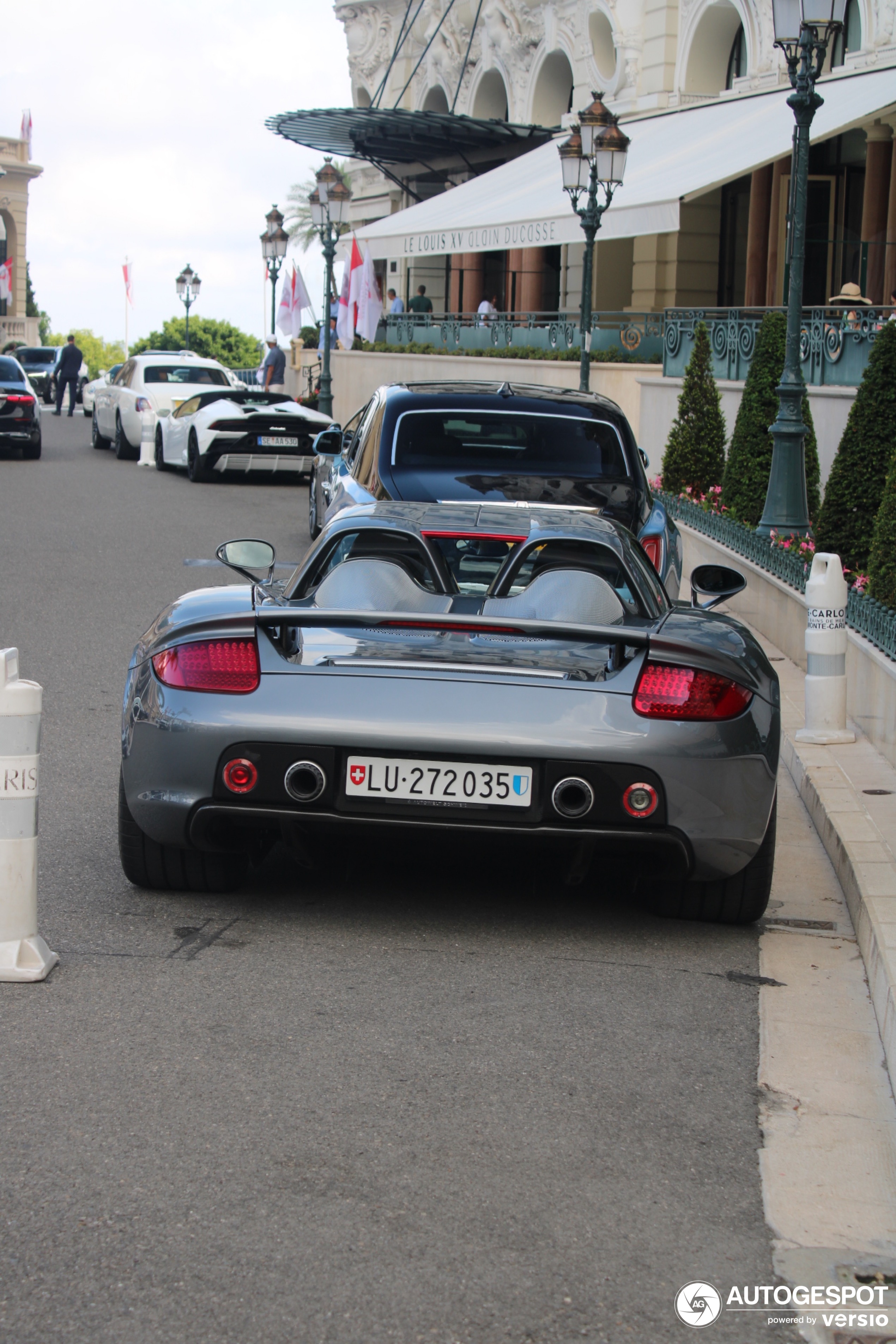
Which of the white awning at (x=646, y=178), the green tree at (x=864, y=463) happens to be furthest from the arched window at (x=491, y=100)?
the green tree at (x=864, y=463)

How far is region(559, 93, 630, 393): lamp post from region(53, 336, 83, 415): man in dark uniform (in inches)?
685

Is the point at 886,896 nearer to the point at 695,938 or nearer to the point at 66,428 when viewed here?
the point at 695,938

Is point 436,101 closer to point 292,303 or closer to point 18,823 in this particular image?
point 292,303

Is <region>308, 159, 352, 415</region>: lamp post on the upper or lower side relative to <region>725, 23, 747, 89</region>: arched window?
lower

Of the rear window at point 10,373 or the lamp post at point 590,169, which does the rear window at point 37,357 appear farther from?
the lamp post at point 590,169

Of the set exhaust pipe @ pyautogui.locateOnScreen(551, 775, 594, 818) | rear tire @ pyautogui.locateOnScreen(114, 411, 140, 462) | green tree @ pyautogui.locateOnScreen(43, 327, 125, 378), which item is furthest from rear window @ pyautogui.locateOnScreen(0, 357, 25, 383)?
green tree @ pyautogui.locateOnScreen(43, 327, 125, 378)

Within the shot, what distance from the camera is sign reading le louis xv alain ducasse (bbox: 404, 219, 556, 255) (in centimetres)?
2641

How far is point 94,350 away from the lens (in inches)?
5236

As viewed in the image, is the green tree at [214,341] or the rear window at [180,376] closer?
the rear window at [180,376]

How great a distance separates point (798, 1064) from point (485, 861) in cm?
185

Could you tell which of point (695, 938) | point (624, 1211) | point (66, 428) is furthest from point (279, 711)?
point (66, 428)

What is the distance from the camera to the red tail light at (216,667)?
487cm

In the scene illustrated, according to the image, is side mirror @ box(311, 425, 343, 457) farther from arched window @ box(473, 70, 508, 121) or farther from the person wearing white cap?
arched window @ box(473, 70, 508, 121)

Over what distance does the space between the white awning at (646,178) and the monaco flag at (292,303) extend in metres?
3.36
